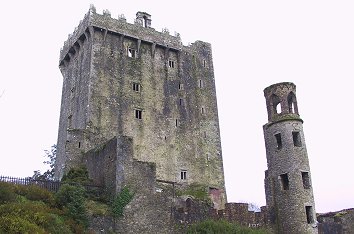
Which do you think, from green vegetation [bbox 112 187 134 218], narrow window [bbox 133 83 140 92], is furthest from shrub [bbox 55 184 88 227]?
narrow window [bbox 133 83 140 92]

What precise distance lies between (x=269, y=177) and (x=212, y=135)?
1080 centimetres

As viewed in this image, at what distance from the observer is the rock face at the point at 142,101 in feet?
140

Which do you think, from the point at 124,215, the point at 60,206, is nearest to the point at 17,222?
the point at 60,206

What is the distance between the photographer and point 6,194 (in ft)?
88.2

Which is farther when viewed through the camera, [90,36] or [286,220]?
[90,36]

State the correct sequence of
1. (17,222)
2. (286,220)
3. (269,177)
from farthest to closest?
1. (269,177)
2. (286,220)
3. (17,222)

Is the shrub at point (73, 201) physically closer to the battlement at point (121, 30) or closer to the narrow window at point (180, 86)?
the battlement at point (121, 30)

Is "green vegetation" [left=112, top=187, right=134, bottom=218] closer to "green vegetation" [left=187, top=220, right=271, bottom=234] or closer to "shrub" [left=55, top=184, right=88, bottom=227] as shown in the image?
"shrub" [left=55, top=184, right=88, bottom=227]

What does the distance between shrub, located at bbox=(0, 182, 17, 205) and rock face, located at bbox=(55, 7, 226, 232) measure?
35.4ft

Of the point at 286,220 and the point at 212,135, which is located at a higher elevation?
the point at 212,135

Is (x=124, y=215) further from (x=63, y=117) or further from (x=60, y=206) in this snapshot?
(x=63, y=117)

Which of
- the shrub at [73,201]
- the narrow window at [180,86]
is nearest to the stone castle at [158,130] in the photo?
the narrow window at [180,86]

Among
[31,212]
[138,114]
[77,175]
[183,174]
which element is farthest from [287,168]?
[31,212]

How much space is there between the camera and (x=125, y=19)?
4753 centimetres
